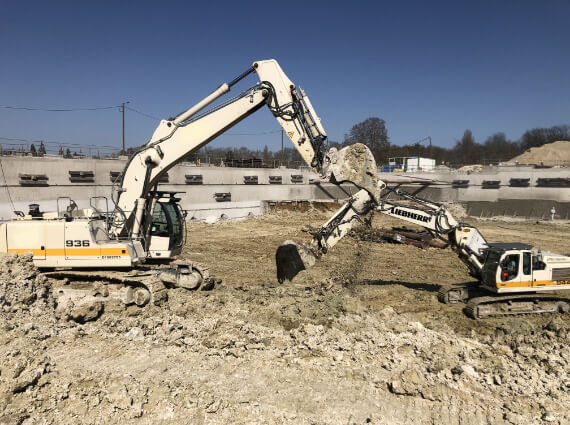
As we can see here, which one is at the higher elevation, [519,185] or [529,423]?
[519,185]

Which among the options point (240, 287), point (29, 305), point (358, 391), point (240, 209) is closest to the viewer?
point (358, 391)

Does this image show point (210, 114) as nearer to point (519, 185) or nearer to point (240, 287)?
point (240, 287)

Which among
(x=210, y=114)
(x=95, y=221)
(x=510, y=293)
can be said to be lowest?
(x=510, y=293)

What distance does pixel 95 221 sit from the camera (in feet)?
27.5

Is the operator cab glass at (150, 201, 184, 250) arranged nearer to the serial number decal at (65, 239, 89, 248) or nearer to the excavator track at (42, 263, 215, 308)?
the excavator track at (42, 263, 215, 308)

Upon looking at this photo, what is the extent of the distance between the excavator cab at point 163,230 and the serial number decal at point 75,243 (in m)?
1.37

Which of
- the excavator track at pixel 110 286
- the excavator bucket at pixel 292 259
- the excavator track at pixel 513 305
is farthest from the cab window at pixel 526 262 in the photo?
the excavator track at pixel 110 286

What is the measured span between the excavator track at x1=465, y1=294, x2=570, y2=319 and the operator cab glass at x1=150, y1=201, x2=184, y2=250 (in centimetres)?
710

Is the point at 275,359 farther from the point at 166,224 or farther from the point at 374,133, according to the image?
the point at 374,133

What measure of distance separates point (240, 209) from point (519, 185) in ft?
72.6

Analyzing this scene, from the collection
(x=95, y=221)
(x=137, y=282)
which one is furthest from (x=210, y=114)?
(x=137, y=282)

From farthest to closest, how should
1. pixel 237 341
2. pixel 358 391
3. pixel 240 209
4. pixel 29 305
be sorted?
pixel 240 209, pixel 29 305, pixel 237 341, pixel 358 391

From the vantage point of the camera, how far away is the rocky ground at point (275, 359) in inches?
188

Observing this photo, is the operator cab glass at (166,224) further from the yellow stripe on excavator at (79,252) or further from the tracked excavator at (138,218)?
the yellow stripe on excavator at (79,252)
